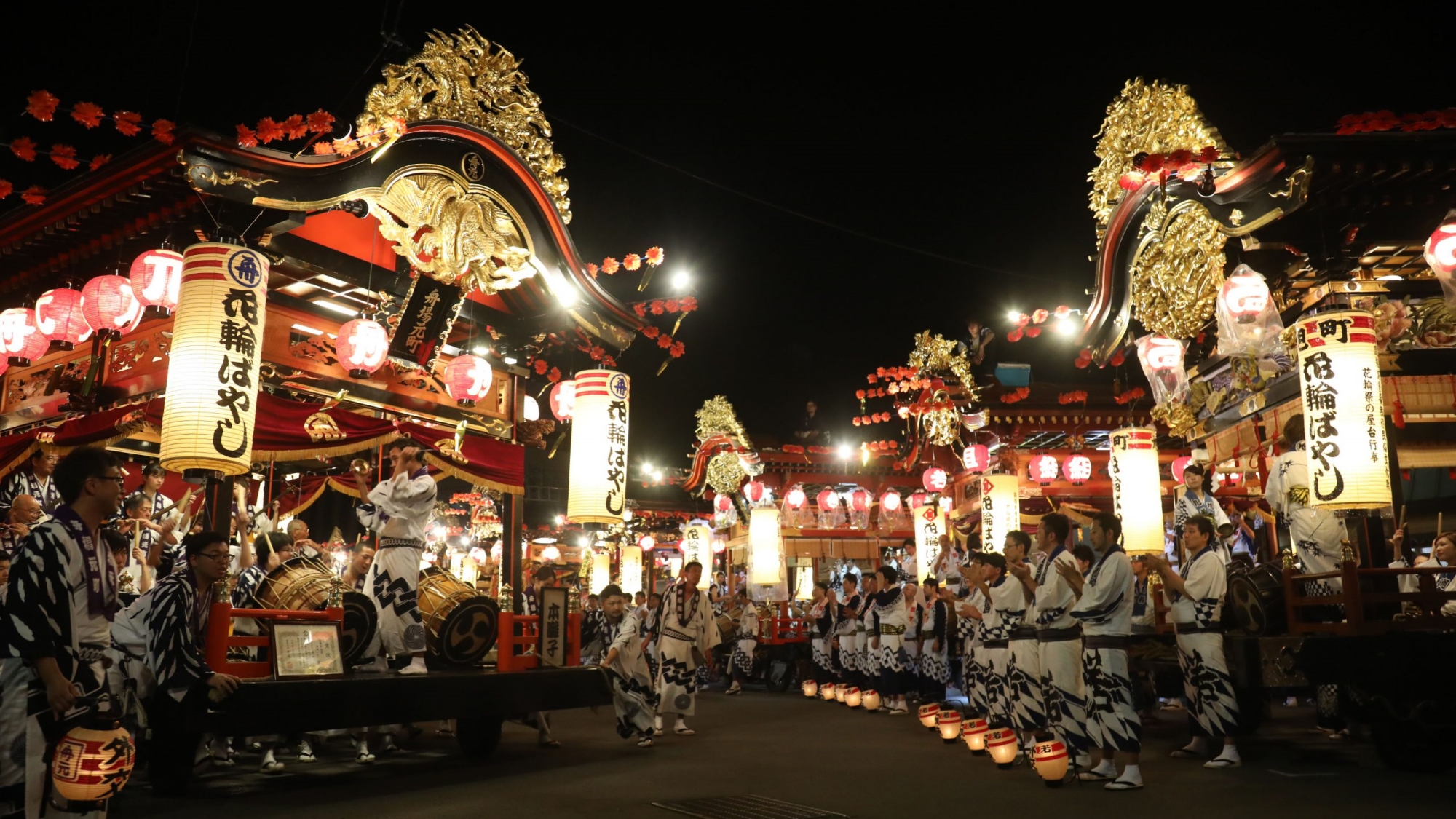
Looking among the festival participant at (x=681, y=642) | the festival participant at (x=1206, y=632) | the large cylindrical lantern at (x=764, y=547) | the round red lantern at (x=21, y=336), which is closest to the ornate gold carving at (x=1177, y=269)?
the festival participant at (x=1206, y=632)

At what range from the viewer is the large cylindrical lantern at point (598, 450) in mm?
10648

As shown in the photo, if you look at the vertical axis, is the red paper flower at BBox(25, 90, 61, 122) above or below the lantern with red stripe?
above

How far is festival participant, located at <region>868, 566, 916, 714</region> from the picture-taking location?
14.8m

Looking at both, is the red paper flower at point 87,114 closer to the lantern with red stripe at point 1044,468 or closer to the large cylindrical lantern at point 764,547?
the large cylindrical lantern at point 764,547

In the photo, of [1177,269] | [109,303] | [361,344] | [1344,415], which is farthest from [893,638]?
[109,303]

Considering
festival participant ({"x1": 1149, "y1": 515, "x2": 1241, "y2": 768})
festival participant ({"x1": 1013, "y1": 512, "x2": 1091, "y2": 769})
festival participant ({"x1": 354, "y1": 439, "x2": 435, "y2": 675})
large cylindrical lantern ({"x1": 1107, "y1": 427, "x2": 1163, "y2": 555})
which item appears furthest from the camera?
large cylindrical lantern ({"x1": 1107, "y1": 427, "x2": 1163, "y2": 555})

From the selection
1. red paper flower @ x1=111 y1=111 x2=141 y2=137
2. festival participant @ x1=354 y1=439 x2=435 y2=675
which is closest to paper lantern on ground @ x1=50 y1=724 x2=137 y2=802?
festival participant @ x1=354 y1=439 x2=435 y2=675

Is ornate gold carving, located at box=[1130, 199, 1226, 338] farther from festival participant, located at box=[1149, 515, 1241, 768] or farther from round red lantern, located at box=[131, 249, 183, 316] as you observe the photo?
round red lantern, located at box=[131, 249, 183, 316]

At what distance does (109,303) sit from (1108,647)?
9.35 metres

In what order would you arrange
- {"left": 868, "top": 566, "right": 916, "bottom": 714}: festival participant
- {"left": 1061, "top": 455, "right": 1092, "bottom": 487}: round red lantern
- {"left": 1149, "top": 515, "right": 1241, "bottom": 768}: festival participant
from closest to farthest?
{"left": 1149, "top": 515, "right": 1241, "bottom": 768}: festival participant → {"left": 868, "top": 566, "right": 916, "bottom": 714}: festival participant → {"left": 1061, "top": 455, "right": 1092, "bottom": 487}: round red lantern

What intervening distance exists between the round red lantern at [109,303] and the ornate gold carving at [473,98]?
8.88ft

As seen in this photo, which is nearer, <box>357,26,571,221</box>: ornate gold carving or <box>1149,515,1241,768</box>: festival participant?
<box>1149,515,1241,768</box>: festival participant

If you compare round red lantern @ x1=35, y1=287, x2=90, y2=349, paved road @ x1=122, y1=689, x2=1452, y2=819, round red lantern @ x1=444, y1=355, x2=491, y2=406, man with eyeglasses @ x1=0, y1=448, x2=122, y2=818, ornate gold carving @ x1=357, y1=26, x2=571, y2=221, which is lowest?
paved road @ x1=122, y1=689, x2=1452, y2=819

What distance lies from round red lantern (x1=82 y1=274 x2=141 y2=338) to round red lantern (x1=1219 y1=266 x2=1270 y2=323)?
35.5ft
